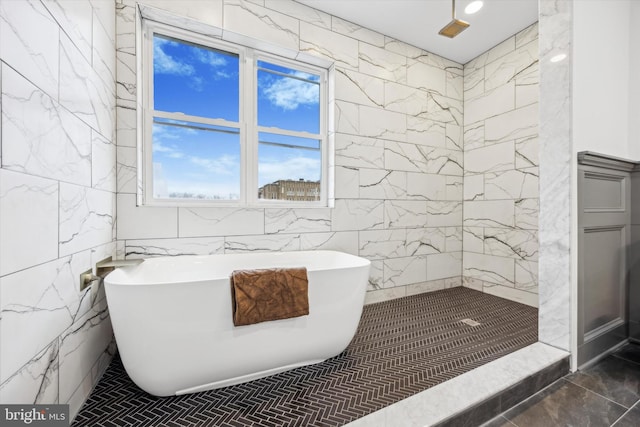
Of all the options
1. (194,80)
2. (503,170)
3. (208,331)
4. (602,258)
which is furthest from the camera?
(503,170)

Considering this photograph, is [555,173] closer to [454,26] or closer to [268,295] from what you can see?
[454,26]

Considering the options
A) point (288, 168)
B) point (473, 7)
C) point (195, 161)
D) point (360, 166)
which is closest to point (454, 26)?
point (473, 7)

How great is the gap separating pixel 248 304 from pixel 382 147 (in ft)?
6.91

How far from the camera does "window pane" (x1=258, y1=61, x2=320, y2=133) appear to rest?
8.36 ft

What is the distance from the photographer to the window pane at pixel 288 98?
8.36ft

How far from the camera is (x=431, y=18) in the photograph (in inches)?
103

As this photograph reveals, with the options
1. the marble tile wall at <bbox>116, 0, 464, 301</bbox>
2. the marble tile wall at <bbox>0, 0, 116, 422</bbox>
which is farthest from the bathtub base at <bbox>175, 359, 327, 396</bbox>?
the marble tile wall at <bbox>116, 0, 464, 301</bbox>

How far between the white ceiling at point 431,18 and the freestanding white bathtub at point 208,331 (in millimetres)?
2323

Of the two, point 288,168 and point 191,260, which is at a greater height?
point 288,168

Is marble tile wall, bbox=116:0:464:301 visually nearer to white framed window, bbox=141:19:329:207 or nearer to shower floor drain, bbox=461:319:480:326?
white framed window, bbox=141:19:329:207

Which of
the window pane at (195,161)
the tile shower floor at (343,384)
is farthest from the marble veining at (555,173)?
the window pane at (195,161)

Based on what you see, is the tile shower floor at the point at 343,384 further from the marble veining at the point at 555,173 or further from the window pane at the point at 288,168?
the window pane at the point at 288,168

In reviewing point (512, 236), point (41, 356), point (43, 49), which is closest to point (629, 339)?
point (512, 236)

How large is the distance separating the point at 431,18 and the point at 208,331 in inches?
124
